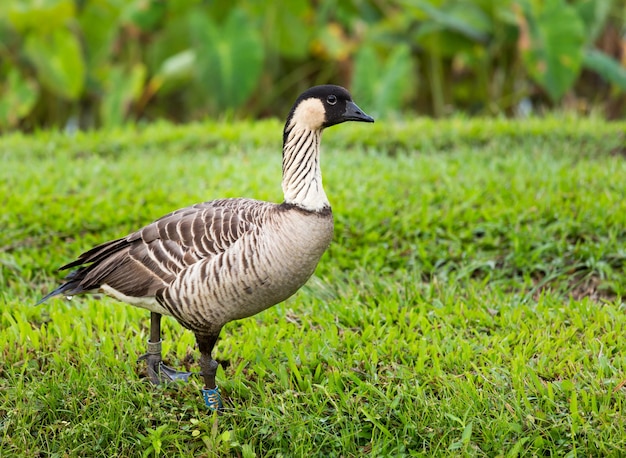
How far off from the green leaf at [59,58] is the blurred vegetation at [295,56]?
0.02 m

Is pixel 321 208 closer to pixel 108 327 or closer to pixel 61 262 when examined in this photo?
pixel 108 327

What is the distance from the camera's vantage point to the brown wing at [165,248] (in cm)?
341

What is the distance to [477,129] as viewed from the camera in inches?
296

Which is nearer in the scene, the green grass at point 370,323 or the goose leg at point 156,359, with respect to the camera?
the green grass at point 370,323

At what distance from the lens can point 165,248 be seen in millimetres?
3518

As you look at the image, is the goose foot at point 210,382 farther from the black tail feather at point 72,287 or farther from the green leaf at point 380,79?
the green leaf at point 380,79

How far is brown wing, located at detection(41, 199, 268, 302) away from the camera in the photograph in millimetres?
3414

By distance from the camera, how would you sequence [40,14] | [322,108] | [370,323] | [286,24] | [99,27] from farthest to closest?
[286,24], [99,27], [40,14], [370,323], [322,108]

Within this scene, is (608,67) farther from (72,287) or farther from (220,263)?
(72,287)

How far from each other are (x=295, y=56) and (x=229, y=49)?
1.31m

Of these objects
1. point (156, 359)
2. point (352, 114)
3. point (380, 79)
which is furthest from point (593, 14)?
point (156, 359)

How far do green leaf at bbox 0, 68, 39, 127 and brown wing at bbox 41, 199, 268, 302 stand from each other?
5467mm

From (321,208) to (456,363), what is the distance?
1.07 m

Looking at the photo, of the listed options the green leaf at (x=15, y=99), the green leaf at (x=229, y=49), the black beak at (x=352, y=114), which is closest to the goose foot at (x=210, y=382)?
the black beak at (x=352, y=114)
